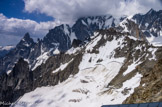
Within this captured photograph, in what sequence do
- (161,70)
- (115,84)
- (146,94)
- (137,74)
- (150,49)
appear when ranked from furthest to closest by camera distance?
(150,49) → (115,84) → (137,74) → (161,70) → (146,94)

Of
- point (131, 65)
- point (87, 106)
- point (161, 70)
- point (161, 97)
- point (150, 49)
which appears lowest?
point (87, 106)

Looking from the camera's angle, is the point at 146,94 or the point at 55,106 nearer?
the point at 146,94

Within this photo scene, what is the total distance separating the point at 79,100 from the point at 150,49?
74259 mm

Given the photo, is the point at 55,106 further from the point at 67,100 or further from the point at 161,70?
the point at 161,70

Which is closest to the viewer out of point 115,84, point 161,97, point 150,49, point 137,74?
point 161,97

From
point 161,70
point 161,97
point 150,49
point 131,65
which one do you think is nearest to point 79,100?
point 131,65

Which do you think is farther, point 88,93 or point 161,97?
point 88,93

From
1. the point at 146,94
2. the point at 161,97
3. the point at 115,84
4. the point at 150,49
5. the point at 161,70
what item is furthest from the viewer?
the point at 150,49

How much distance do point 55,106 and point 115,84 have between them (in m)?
57.4

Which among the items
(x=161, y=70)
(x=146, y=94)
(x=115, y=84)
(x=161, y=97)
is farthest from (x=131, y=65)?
(x=161, y=97)

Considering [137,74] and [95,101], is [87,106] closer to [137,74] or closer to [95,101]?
[95,101]

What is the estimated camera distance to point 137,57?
187250 mm

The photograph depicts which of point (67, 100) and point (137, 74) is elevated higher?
point (137, 74)

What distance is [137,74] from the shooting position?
152750mm
